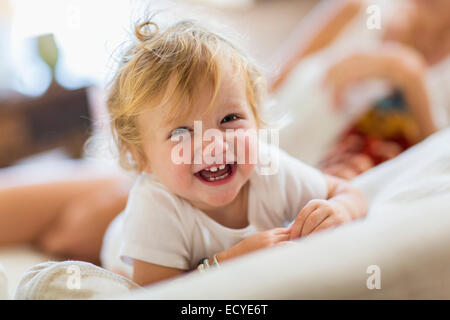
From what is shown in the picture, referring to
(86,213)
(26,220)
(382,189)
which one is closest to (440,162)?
(382,189)

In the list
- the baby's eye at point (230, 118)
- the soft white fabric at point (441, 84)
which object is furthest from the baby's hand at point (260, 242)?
the soft white fabric at point (441, 84)

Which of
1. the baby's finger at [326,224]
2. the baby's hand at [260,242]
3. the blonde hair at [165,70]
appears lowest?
the baby's hand at [260,242]

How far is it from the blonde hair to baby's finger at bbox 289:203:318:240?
5.2 inches

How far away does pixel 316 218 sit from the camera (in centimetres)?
39

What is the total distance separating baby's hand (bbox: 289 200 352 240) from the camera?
0.38m

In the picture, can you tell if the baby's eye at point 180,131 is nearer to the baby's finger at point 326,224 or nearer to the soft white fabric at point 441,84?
the baby's finger at point 326,224

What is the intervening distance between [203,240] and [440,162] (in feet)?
0.94

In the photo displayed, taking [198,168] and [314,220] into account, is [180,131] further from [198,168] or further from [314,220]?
[314,220]

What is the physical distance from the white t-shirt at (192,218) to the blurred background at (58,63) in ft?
0.38

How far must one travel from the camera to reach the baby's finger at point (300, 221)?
1.27 feet

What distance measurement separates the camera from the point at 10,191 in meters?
0.89

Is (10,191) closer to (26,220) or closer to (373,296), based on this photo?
(26,220)

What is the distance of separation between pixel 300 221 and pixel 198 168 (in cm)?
10
